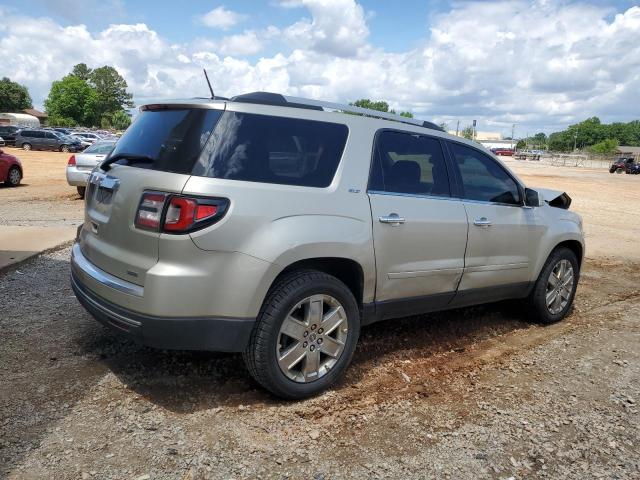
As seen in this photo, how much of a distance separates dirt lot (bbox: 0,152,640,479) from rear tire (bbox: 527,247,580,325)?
217 mm

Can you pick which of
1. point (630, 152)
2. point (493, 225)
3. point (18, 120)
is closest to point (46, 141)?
point (493, 225)

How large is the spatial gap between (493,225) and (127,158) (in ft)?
9.46

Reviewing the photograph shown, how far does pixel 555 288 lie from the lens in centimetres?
534

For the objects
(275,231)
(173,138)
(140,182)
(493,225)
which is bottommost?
(493,225)

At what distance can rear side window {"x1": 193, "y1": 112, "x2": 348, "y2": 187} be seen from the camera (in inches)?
124

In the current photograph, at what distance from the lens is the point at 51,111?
402 feet

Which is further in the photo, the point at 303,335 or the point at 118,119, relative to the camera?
the point at 118,119

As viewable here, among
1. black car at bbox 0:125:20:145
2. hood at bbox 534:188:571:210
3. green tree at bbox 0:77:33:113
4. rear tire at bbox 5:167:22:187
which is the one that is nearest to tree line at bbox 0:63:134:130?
green tree at bbox 0:77:33:113

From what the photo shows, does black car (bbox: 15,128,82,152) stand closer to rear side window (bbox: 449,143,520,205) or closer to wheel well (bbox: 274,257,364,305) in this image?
rear side window (bbox: 449,143,520,205)

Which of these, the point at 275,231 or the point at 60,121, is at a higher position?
the point at 275,231

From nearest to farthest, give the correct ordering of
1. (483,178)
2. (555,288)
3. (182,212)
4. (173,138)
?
1. (182,212)
2. (173,138)
3. (483,178)
4. (555,288)

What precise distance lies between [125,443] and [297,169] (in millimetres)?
1844

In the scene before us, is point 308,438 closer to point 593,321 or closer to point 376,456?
point 376,456

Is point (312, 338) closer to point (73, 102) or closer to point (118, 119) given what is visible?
point (73, 102)
